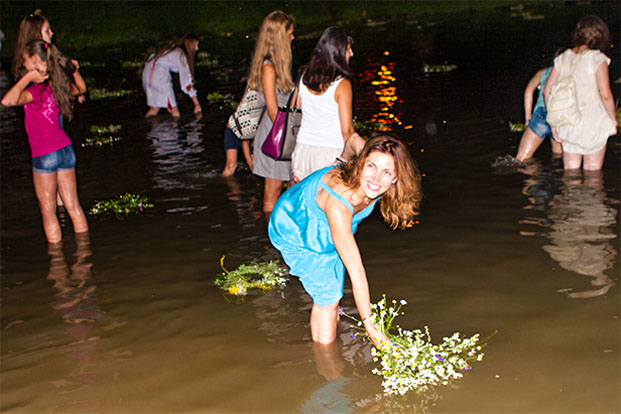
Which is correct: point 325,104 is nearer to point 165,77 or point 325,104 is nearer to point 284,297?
point 284,297

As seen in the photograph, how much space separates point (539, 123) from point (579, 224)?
2856 mm

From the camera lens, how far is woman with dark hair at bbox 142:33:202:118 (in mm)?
15086

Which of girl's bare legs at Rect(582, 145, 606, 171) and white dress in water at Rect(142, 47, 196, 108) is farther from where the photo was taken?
white dress in water at Rect(142, 47, 196, 108)

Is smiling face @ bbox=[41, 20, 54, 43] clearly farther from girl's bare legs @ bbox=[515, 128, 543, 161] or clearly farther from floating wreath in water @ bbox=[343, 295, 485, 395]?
girl's bare legs @ bbox=[515, 128, 543, 161]

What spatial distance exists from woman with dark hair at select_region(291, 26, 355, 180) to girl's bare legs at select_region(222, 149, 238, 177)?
3887 millimetres

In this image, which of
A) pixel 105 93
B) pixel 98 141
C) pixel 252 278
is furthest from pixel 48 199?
pixel 105 93

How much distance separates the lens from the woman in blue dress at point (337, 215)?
15.5 feet

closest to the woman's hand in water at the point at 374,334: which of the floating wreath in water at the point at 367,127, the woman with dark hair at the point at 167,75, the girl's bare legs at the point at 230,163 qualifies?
the girl's bare legs at the point at 230,163

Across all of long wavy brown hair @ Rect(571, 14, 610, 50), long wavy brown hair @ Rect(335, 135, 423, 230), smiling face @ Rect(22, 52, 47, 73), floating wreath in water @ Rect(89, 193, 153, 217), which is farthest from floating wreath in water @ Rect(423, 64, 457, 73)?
long wavy brown hair @ Rect(335, 135, 423, 230)

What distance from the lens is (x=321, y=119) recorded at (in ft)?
22.6

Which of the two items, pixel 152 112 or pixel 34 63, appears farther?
pixel 152 112

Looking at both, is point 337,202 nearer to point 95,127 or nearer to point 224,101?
point 95,127

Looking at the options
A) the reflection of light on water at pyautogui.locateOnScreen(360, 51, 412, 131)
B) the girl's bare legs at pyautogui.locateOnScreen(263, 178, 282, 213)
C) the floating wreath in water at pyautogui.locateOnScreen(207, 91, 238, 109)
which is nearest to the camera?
the girl's bare legs at pyautogui.locateOnScreen(263, 178, 282, 213)

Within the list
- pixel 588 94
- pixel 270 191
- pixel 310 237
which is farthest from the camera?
pixel 588 94
